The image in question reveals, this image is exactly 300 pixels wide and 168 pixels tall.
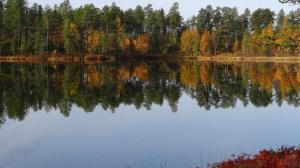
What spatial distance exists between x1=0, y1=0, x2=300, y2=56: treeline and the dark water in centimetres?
5528

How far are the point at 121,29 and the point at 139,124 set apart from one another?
3573 inches

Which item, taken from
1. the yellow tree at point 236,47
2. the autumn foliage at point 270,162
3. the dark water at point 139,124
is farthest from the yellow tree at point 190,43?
the autumn foliage at point 270,162

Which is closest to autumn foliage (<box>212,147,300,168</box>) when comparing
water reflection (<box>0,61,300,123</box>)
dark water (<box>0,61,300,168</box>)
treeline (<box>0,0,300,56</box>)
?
dark water (<box>0,61,300,168</box>)

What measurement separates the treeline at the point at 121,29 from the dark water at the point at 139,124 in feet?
181

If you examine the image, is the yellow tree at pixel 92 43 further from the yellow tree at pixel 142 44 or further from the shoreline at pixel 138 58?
the yellow tree at pixel 142 44

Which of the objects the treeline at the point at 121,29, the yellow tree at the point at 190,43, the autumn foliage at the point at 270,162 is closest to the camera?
the autumn foliage at the point at 270,162

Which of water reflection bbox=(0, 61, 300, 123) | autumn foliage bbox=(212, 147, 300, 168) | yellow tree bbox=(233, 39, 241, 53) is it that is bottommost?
water reflection bbox=(0, 61, 300, 123)

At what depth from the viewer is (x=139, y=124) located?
23.9 metres

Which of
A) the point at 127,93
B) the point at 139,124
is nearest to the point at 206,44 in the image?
the point at 127,93

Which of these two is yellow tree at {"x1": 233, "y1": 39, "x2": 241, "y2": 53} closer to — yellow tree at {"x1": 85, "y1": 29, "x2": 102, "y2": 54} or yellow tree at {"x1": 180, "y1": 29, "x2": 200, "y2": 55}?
yellow tree at {"x1": 180, "y1": 29, "x2": 200, "y2": 55}

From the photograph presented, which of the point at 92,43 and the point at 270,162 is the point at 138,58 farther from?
the point at 270,162

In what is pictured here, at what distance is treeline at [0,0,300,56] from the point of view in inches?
3796

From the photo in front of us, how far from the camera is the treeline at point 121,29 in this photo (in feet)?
316

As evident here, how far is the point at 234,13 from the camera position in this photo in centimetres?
13762
